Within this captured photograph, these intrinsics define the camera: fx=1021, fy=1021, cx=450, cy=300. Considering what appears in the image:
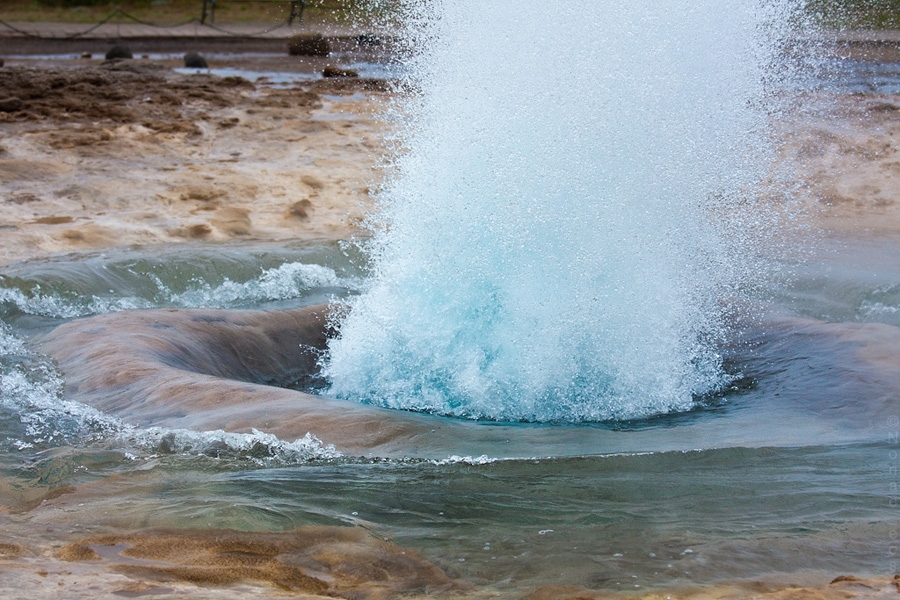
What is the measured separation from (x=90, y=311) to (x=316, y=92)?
29.7 feet

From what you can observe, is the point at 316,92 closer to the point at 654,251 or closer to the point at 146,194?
the point at 146,194

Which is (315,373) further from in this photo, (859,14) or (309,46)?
(309,46)

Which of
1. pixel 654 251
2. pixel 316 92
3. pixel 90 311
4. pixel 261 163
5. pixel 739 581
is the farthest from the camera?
pixel 316 92

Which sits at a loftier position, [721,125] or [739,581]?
[721,125]

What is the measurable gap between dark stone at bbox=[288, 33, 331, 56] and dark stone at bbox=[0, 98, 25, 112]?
842 centimetres

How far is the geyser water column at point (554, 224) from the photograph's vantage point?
12.2 feet

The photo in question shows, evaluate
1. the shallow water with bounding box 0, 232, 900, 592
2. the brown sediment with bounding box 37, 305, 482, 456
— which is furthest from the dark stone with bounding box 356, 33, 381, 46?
the shallow water with bounding box 0, 232, 900, 592

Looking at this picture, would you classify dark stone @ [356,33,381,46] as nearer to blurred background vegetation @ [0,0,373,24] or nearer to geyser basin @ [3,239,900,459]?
blurred background vegetation @ [0,0,373,24]

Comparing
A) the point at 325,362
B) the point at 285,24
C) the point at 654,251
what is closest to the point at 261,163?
the point at 325,362

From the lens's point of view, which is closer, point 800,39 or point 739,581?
point 739,581

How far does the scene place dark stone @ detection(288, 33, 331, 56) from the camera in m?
18.7

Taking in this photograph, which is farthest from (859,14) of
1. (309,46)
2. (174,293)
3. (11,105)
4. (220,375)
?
(220,375)

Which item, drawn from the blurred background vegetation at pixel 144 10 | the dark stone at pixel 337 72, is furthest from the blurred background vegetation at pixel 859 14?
the blurred background vegetation at pixel 144 10

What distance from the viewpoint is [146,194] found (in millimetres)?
7613
